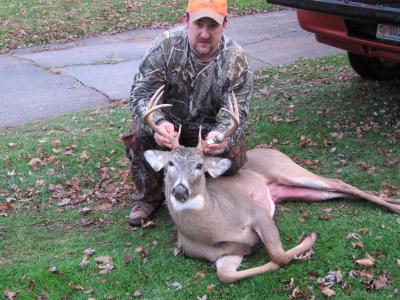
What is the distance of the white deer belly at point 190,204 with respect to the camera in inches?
169

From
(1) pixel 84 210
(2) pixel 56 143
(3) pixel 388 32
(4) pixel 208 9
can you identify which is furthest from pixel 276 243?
(2) pixel 56 143

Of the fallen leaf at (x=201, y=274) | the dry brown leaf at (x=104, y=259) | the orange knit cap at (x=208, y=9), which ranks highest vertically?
the orange knit cap at (x=208, y=9)

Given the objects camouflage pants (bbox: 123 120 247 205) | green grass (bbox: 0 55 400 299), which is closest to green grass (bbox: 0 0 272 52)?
green grass (bbox: 0 55 400 299)

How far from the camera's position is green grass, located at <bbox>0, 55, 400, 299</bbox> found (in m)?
4.22

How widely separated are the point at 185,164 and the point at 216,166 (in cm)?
30

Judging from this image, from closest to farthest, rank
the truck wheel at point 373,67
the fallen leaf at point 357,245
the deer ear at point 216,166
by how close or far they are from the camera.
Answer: the fallen leaf at point 357,245
the deer ear at point 216,166
the truck wheel at point 373,67

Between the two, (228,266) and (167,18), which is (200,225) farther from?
(167,18)

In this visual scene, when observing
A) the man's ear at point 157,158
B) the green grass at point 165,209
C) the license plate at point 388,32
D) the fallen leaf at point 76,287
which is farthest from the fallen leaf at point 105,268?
the license plate at point 388,32

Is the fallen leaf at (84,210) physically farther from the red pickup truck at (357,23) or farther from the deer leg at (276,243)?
the red pickup truck at (357,23)

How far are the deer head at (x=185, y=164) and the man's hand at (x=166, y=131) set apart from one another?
42mm

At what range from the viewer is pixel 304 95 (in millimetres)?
7578

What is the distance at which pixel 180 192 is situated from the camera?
13.4 ft

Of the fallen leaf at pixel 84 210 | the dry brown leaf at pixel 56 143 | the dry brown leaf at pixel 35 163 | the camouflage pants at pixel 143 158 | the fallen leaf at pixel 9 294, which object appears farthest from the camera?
the dry brown leaf at pixel 56 143

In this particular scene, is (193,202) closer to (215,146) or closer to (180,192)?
(180,192)
